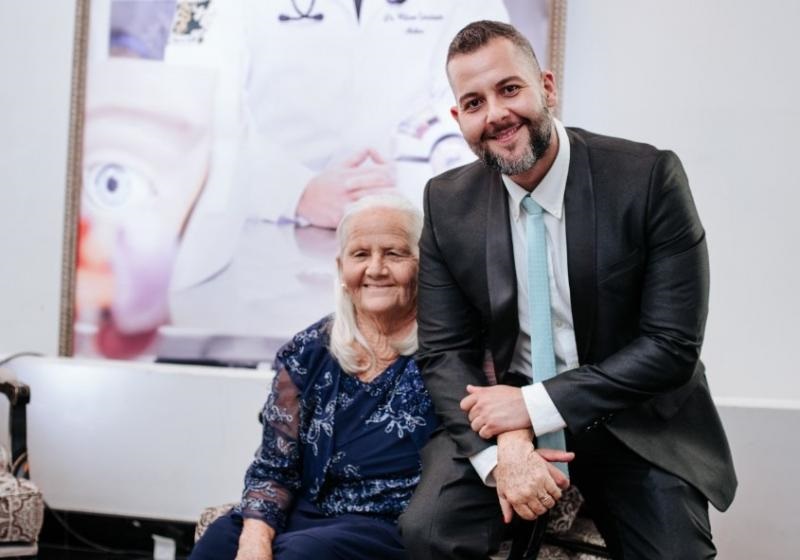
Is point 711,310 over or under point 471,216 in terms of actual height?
under

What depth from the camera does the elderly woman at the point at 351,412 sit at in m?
2.29

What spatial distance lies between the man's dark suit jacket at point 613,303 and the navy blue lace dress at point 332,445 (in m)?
0.16

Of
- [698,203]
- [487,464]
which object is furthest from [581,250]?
[698,203]

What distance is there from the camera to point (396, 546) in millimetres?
2180

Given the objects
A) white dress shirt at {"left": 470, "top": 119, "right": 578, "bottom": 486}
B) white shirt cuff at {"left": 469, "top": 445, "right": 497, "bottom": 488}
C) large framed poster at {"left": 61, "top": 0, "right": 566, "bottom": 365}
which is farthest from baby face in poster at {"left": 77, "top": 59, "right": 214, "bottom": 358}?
white shirt cuff at {"left": 469, "top": 445, "right": 497, "bottom": 488}

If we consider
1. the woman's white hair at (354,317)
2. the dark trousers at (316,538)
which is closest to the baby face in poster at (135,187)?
the woman's white hair at (354,317)

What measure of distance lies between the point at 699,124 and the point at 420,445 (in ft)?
4.94

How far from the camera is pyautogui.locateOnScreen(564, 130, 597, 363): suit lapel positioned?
2.05 metres

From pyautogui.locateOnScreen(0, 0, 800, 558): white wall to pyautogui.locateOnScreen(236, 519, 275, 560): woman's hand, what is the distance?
1147 millimetres

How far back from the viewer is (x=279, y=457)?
92.4 inches

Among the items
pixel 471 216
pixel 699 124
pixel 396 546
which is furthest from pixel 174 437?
pixel 699 124

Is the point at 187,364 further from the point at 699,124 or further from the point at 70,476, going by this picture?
the point at 699,124

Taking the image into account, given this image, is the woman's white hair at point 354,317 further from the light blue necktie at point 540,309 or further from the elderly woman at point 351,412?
the light blue necktie at point 540,309

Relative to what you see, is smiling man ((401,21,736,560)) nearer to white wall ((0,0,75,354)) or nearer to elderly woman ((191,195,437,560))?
elderly woman ((191,195,437,560))
